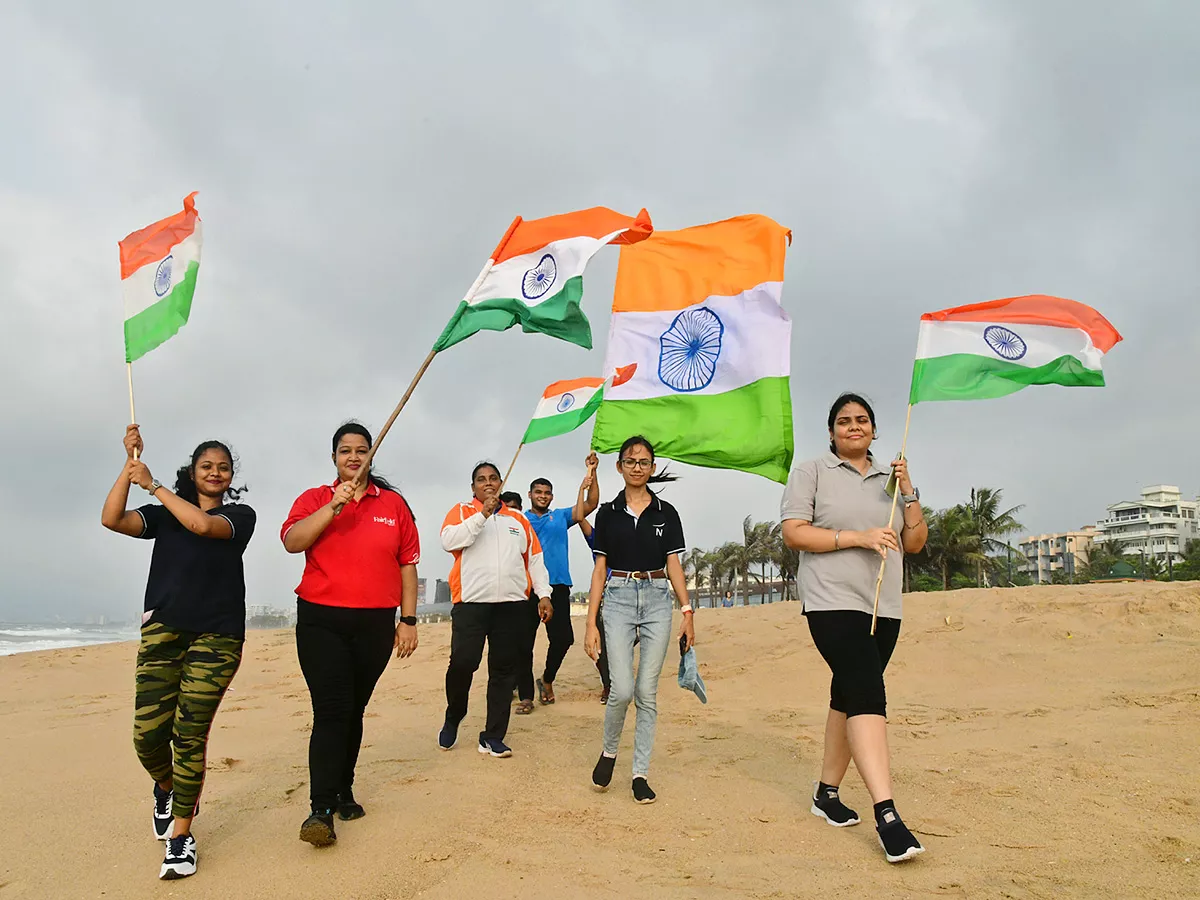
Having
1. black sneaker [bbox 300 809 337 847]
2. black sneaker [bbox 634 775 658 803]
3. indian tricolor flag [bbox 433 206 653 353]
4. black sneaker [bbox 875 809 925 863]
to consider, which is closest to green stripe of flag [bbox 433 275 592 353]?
indian tricolor flag [bbox 433 206 653 353]

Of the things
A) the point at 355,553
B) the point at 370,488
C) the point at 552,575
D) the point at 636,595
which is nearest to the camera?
the point at 355,553

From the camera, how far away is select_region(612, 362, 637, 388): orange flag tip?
20.1ft

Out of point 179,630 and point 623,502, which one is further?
point 623,502

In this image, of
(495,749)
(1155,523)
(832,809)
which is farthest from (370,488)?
(1155,523)

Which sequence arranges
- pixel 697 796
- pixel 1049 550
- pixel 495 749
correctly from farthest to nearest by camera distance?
pixel 1049 550 < pixel 495 749 < pixel 697 796

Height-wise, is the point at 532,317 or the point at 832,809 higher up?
the point at 532,317

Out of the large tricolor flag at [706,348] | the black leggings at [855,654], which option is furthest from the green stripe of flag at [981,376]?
the black leggings at [855,654]

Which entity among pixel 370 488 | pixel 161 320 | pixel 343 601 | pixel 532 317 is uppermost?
pixel 532 317

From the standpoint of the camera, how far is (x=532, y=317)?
202 inches

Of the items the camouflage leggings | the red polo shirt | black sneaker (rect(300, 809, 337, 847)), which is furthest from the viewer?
the red polo shirt

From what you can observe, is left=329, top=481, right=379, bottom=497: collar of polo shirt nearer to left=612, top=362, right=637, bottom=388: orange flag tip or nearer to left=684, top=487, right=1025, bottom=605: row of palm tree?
left=612, top=362, right=637, bottom=388: orange flag tip

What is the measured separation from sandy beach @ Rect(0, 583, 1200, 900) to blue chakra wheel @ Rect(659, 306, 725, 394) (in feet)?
9.09

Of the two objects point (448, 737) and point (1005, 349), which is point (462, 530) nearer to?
point (448, 737)

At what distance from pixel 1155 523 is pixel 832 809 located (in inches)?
5389
